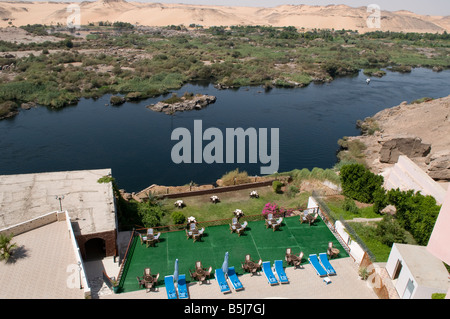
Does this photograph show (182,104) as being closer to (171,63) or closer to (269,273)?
(171,63)

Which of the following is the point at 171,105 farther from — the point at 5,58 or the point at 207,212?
→ the point at 5,58

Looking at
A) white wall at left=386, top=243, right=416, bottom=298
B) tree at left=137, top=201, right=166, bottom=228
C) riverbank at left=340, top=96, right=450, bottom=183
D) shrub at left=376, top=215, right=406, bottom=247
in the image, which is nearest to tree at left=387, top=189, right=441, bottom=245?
shrub at left=376, top=215, right=406, bottom=247

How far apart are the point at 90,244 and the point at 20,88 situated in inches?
1936

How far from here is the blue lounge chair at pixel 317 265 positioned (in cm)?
1755

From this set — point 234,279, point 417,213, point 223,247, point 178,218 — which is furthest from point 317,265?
point 178,218

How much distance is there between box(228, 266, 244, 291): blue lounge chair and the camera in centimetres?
1647

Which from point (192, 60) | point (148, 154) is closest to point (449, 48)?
point (192, 60)

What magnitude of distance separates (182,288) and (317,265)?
275 inches

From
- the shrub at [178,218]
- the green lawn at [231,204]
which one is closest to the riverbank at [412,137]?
the green lawn at [231,204]

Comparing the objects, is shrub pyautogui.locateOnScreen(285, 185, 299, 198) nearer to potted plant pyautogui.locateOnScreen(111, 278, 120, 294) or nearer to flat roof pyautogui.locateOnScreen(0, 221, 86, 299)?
potted plant pyautogui.locateOnScreen(111, 278, 120, 294)

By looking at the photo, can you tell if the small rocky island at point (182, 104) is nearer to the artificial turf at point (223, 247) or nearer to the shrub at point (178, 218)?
the shrub at point (178, 218)

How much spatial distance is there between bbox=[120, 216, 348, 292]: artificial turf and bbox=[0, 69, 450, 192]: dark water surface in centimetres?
1425

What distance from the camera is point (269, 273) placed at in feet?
56.5

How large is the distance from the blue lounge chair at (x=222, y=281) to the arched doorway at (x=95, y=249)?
665cm
